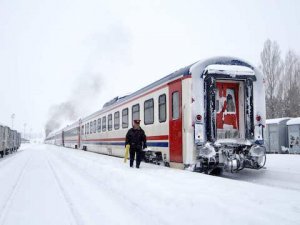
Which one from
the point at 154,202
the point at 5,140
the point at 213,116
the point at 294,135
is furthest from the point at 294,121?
the point at 5,140

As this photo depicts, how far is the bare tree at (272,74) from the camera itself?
35406 mm

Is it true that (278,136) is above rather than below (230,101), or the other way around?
below

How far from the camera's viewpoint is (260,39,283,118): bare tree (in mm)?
35406

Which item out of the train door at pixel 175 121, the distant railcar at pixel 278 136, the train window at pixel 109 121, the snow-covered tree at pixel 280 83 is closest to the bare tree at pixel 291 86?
the snow-covered tree at pixel 280 83

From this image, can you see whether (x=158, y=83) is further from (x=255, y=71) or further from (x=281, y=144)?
(x=281, y=144)

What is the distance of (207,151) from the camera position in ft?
30.2

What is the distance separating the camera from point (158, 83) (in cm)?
1210

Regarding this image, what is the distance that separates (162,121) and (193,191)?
5699 mm

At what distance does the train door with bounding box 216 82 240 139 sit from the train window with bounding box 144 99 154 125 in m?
3.09

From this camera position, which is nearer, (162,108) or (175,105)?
(175,105)

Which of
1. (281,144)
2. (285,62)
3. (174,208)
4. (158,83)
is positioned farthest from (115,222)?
(285,62)

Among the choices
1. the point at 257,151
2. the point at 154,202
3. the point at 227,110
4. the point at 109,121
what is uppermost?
the point at 109,121

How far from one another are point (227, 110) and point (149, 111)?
354cm

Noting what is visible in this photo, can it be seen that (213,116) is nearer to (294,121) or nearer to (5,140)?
(294,121)
